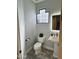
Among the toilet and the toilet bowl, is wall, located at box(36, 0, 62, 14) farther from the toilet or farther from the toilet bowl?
the toilet bowl

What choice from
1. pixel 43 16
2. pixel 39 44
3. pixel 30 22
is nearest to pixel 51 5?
pixel 43 16

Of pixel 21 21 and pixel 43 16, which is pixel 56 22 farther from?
pixel 21 21

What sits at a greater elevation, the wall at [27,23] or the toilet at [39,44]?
the wall at [27,23]

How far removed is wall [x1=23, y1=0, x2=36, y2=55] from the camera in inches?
64.0

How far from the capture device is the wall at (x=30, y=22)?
1.63 meters

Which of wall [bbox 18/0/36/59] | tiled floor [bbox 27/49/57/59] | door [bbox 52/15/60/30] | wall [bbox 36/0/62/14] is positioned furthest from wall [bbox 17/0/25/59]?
door [bbox 52/15/60/30]

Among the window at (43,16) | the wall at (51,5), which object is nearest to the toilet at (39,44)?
the window at (43,16)

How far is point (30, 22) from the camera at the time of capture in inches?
66.0

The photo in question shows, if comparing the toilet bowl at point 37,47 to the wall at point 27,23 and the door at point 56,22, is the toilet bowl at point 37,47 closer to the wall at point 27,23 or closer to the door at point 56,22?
the wall at point 27,23

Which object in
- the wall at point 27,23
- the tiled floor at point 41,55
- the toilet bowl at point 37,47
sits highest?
the wall at point 27,23

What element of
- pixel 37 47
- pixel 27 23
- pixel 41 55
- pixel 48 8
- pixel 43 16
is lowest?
pixel 41 55
